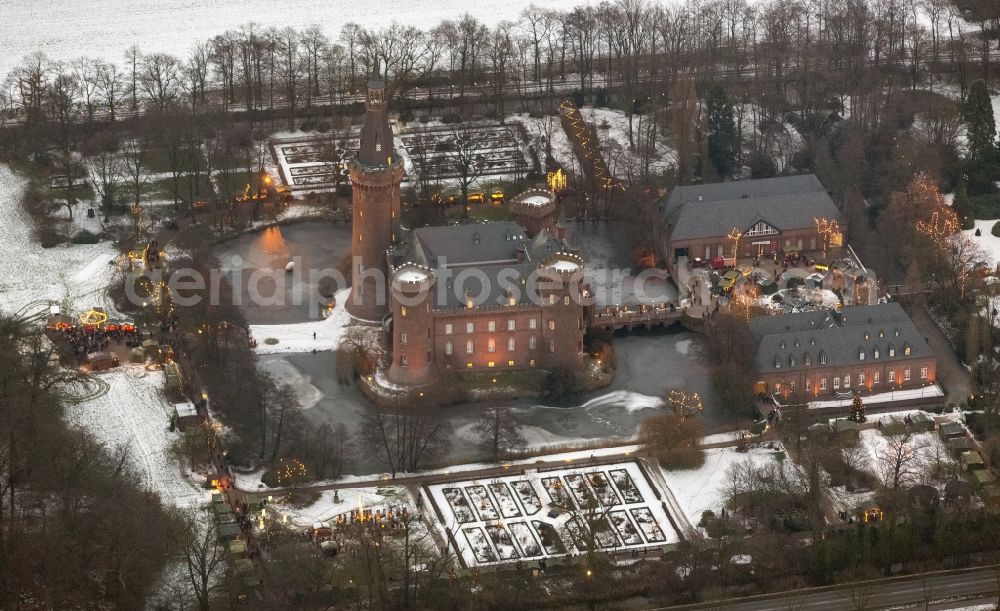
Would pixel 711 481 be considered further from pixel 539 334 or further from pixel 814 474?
pixel 539 334

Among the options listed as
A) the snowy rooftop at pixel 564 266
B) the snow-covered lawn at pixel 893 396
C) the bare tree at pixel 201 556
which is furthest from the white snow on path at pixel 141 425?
the snow-covered lawn at pixel 893 396

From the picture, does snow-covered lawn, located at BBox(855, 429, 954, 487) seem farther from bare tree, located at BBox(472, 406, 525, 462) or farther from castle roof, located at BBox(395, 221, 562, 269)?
castle roof, located at BBox(395, 221, 562, 269)

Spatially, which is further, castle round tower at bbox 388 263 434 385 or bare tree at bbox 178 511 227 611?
castle round tower at bbox 388 263 434 385

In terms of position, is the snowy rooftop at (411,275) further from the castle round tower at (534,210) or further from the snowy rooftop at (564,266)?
the castle round tower at (534,210)

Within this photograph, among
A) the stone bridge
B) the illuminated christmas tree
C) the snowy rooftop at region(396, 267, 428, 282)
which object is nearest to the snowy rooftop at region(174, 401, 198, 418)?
the snowy rooftop at region(396, 267, 428, 282)

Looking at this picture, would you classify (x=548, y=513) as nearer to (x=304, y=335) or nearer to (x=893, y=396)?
(x=893, y=396)

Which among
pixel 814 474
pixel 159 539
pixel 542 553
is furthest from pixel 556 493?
pixel 159 539

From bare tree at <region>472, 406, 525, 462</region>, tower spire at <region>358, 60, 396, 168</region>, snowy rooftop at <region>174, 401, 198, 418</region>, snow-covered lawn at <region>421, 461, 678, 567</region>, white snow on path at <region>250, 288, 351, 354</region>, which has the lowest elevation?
snow-covered lawn at <region>421, 461, 678, 567</region>
